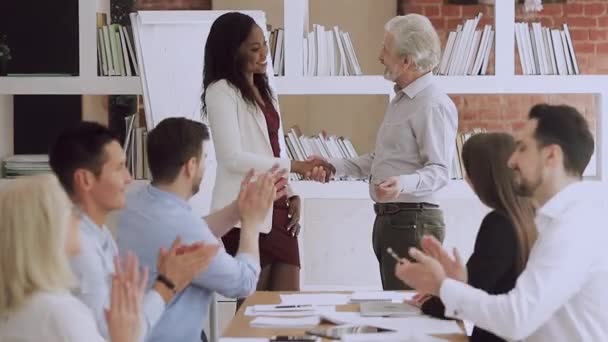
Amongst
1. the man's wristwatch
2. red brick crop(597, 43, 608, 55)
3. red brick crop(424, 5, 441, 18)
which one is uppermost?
red brick crop(424, 5, 441, 18)

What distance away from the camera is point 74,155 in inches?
131

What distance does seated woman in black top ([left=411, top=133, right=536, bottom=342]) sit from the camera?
3.24 meters

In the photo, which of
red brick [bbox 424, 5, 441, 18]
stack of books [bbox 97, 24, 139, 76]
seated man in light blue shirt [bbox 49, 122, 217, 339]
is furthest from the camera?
red brick [bbox 424, 5, 441, 18]

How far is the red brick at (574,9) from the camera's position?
23.2 ft

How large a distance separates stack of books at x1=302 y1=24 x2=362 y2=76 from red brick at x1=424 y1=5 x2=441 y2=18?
137 cm

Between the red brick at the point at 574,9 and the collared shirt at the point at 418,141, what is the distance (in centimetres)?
283

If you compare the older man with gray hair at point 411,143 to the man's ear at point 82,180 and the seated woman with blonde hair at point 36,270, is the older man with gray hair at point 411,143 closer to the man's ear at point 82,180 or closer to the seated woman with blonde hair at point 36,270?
the man's ear at point 82,180

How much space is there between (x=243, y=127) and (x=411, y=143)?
69 cm

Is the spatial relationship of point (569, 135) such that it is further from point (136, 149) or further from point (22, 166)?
point (22, 166)

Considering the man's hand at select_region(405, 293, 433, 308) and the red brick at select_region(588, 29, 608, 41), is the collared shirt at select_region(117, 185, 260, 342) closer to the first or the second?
the man's hand at select_region(405, 293, 433, 308)

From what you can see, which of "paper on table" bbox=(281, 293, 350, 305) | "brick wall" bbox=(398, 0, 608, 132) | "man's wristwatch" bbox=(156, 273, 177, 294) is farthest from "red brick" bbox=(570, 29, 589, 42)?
"man's wristwatch" bbox=(156, 273, 177, 294)

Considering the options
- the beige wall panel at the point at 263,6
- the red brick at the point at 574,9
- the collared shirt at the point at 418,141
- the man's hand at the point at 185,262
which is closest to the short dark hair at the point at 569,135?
the man's hand at the point at 185,262

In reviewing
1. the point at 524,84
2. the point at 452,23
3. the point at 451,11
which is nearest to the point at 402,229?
the point at 524,84

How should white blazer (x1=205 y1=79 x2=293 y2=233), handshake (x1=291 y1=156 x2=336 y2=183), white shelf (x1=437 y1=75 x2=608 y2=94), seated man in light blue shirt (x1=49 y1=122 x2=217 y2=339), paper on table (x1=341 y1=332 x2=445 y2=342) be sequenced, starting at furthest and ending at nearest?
white shelf (x1=437 y1=75 x2=608 y2=94), handshake (x1=291 y1=156 x2=336 y2=183), white blazer (x1=205 y1=79 x2=293 y2=233), paper on table (x1=341 y1=332 x2=445 y2=342), seated man in light blue shirt (x1=49 y1=122 x2=217 y2=339)
